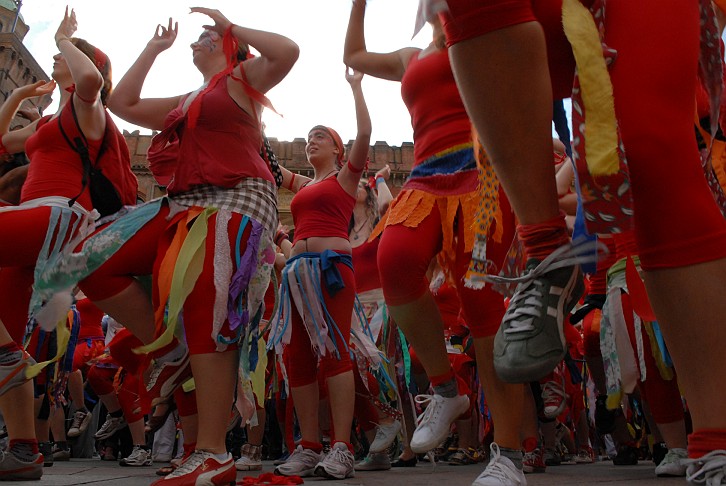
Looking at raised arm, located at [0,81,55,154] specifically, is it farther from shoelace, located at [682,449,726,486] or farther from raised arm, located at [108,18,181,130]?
shoelace, located at [682,449,726,486]

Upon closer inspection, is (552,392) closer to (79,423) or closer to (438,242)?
(438,242)

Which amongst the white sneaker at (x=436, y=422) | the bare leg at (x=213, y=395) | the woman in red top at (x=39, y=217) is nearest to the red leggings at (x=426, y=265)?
the white sneaker at (x=436, y=422)

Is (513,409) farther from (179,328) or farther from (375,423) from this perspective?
(375,423)

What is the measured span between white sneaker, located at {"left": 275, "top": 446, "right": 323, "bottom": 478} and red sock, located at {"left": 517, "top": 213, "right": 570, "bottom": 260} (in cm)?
220

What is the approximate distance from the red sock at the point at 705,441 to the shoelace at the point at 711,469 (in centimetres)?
2

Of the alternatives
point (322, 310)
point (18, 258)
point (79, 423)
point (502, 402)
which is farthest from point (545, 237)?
point (79, 423)

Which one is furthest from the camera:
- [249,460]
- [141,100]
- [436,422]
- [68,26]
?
[249,460]

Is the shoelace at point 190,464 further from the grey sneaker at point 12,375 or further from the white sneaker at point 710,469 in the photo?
the white sneaker at point 710,469

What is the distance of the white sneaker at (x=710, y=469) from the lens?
1.19 meters

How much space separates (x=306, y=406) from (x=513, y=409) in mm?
1619

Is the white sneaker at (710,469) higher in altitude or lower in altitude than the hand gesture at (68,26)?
lower

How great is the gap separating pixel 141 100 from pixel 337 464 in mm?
1937

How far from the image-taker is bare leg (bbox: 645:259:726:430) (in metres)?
1.21

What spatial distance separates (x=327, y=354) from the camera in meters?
3.44
